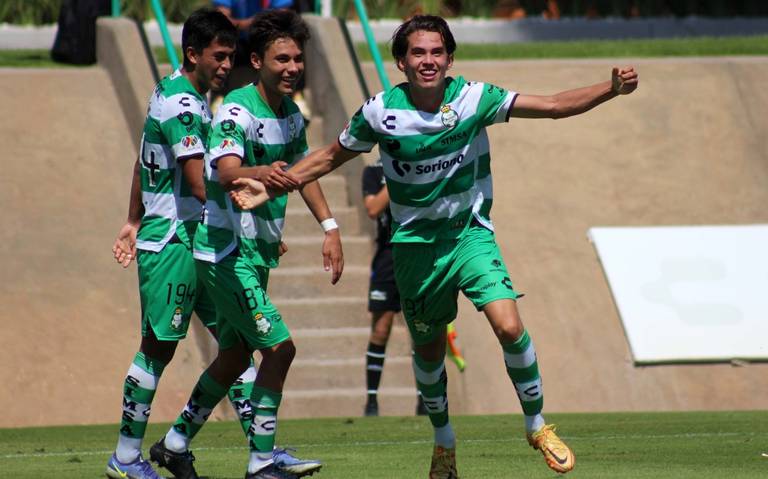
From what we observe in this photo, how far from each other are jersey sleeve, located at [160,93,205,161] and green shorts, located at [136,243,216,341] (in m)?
0.53

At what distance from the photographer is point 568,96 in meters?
8.28

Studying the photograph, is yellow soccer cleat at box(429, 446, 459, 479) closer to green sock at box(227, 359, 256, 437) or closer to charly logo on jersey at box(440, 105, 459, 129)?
green sock at box(227, 359, 256, 437)

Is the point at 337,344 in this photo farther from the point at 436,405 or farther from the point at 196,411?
the point at 436,405

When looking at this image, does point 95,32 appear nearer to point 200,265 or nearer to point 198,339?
point 198,339

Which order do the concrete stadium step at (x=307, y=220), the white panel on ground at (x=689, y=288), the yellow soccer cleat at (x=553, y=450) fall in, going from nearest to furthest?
the yellow soccer cleat at (x=553, y=450)
the white panel on ground at (x=689, y=288)
the concrete stadium step at (x=307, y=220)

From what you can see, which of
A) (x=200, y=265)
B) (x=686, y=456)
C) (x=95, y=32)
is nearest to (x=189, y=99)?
(x=200, y=265)

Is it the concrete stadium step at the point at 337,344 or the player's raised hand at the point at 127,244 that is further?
the concrete stadium step at the point at 337,344

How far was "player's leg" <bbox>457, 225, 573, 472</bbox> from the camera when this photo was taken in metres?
8.19

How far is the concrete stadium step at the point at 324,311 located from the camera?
584 inches

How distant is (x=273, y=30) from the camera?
864 cm

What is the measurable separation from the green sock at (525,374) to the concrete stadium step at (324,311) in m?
6.55

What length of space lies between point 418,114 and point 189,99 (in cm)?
128

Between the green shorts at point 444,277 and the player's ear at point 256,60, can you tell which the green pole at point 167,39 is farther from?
the green shorts at point 444,277

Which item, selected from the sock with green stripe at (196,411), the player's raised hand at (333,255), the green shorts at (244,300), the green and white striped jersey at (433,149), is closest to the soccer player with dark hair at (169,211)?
the sock with green stripe at (196,411)
